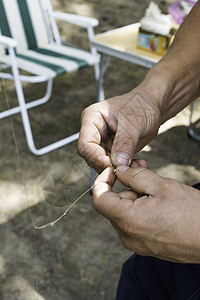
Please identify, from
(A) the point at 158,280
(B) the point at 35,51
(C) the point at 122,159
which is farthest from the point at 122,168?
A: (B) the point at 35,51

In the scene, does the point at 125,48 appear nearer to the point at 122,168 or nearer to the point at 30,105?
the point at 30,105

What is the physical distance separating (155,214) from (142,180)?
0.28ft

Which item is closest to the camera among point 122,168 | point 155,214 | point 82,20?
point 155,214

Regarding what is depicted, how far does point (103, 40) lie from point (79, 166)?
1.47 meters

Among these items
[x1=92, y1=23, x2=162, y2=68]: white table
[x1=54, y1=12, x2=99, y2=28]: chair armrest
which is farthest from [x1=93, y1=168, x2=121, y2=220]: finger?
[x1=54, y1=12, x2=99, y2=28]: chair armrest

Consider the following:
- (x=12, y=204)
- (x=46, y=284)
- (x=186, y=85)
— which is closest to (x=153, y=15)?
(x=186, y=85)

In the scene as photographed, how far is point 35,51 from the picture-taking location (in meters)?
2.59

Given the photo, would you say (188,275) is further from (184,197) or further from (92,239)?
(92,239)

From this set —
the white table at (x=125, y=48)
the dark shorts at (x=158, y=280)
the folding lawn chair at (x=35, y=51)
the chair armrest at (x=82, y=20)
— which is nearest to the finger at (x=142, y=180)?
the dark shorts at (x=158, y=280)

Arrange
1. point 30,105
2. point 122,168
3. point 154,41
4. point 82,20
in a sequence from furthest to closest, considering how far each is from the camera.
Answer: point 30,105 < point 82,20 < point 154,41 < point 122,168

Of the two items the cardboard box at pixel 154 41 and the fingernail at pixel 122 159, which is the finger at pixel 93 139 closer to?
the fingernail at pixel 122 159

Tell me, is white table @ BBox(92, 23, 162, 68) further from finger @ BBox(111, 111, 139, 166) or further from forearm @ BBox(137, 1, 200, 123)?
finger @ BBox(111, 111, 139, 166)

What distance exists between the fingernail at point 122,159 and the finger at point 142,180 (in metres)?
0.04

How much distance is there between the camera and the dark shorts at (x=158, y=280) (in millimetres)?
837
